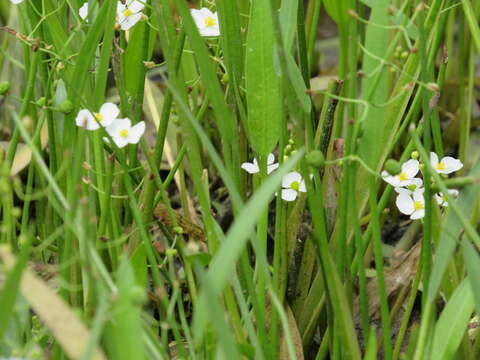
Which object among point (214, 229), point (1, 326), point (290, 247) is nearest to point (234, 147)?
point (214, 229)

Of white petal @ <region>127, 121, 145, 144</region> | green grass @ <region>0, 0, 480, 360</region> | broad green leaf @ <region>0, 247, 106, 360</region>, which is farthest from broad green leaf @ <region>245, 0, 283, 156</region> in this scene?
broad green leaf @ <region>0, 247, 106, 360</region>

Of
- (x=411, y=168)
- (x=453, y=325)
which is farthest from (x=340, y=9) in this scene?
(x=453, y=325)

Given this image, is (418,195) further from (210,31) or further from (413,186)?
(210,31)

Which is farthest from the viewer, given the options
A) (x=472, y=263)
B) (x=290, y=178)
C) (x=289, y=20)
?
(x=290, y=178)

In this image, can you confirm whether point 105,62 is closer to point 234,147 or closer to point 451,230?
point 234,147

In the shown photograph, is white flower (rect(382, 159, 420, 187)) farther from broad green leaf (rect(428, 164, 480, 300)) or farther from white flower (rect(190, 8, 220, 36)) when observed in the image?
white flower (rect(190, 8, 220, 36))

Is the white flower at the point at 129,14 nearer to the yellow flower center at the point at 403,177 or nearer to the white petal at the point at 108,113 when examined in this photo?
the white petal at the point at 108,113

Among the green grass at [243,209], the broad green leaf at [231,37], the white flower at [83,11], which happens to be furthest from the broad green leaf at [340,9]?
the white flower at [83,11]

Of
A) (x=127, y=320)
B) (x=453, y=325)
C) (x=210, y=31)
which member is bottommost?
(x=453, y=325)
